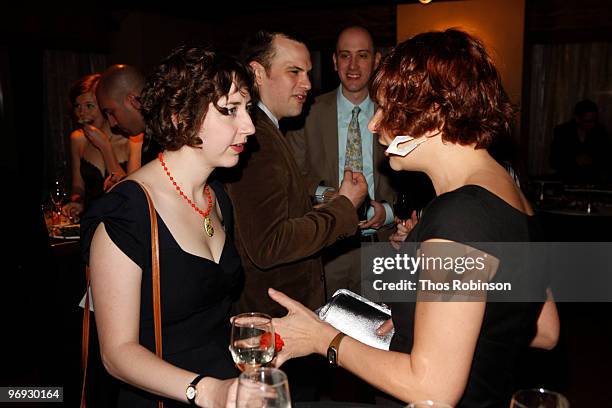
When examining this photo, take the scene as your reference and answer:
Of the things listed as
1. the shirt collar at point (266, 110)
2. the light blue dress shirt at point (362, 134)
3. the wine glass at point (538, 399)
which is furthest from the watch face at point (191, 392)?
the light blue dress shirt at point (362, 134)

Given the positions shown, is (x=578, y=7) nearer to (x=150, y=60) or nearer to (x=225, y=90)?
(x=150, y=60)

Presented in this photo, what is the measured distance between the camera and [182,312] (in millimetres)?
1775

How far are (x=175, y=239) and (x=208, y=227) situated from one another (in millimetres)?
192

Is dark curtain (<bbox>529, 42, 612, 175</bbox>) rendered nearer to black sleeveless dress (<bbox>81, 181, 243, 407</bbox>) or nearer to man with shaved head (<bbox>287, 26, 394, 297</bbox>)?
man with shaved head (<bbox>287, 26, 394, 297</bbox>)

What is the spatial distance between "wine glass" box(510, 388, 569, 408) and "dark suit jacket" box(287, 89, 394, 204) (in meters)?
2.54

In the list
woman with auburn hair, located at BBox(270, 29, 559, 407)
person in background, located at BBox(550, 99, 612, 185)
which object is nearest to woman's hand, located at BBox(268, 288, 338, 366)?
woman with auburn hair, located at BBox(270, 29, 559, 407)

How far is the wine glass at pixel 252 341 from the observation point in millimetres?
1342

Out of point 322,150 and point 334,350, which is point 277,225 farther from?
point 322,150

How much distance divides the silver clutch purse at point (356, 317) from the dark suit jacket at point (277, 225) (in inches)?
20.7

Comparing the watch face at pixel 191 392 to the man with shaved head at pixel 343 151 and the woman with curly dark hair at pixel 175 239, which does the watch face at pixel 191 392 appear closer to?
the woman with curly dark hair at pixel 175 239


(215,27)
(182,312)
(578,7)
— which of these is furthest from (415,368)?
(215,27)

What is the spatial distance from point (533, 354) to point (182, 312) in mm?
3335

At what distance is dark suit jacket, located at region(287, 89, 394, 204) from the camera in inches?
141

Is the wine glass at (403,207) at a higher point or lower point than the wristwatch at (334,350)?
higher
